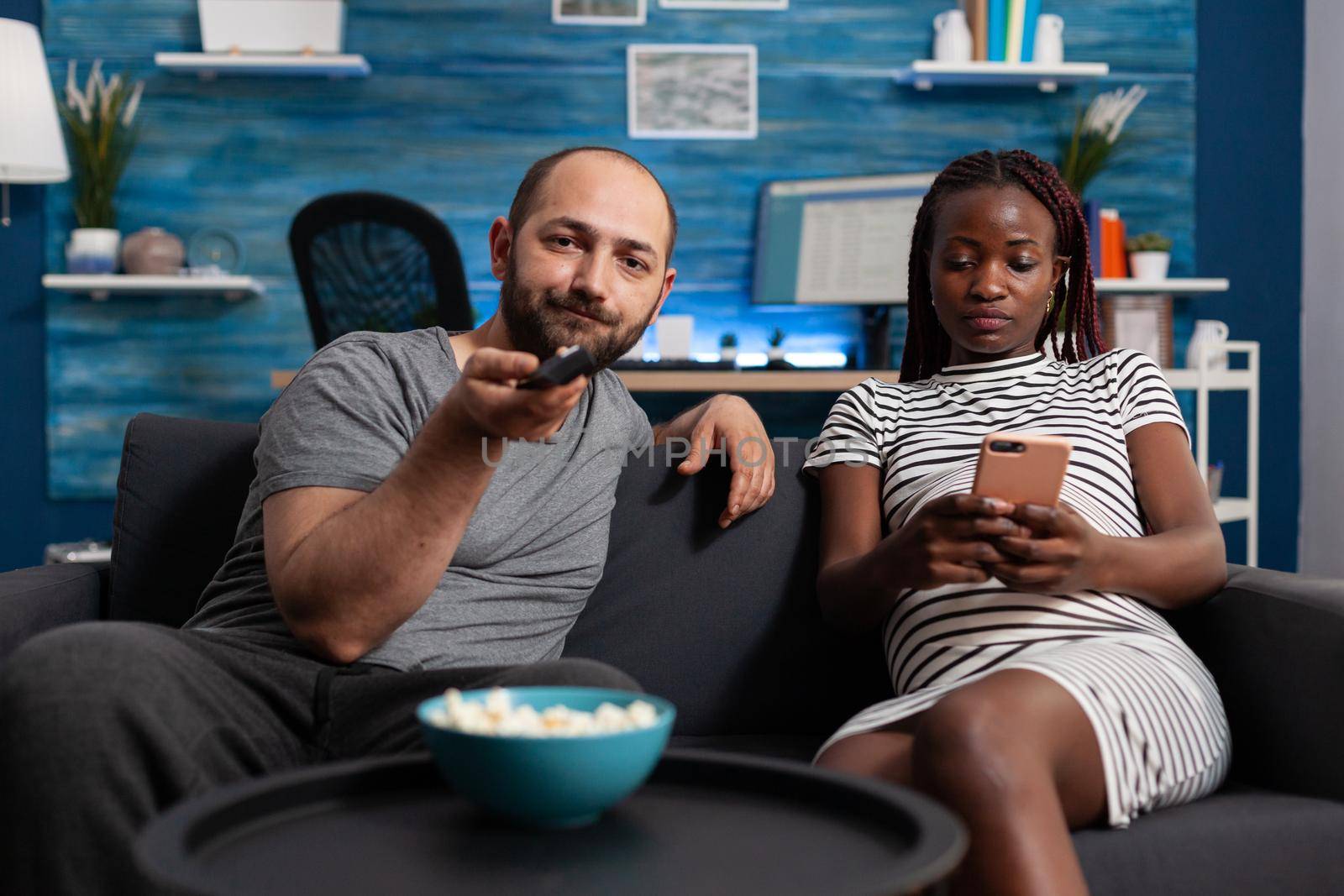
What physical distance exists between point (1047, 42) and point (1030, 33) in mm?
61

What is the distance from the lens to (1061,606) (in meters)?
1.29

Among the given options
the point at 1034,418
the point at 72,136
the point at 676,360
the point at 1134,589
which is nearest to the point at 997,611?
the point at 1134,589

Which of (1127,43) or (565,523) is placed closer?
(565,523)

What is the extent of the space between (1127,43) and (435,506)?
3469 millimetres

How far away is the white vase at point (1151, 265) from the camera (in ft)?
11.9

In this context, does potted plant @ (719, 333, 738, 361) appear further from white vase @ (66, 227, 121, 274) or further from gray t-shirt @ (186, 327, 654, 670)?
gray t-shirt @ (186, 327, 654, 670)

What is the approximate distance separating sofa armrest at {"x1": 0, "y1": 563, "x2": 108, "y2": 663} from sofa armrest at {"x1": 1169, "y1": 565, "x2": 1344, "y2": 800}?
137cm

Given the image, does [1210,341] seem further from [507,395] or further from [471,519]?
[507,395]

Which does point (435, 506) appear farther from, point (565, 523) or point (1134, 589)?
point (1134, 589)

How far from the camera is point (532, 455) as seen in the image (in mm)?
1416

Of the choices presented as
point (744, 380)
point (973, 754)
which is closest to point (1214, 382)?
point (744, 380)

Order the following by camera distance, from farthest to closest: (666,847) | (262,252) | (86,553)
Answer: (262,252)
(86,553)
(666,847)

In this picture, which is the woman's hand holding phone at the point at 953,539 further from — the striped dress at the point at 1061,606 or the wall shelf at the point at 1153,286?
the wall shelf at the point at 1153,286

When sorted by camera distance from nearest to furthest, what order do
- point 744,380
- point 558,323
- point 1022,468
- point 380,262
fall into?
point 1022,468 → point 558,323 → point 380,262 → point 744,380
